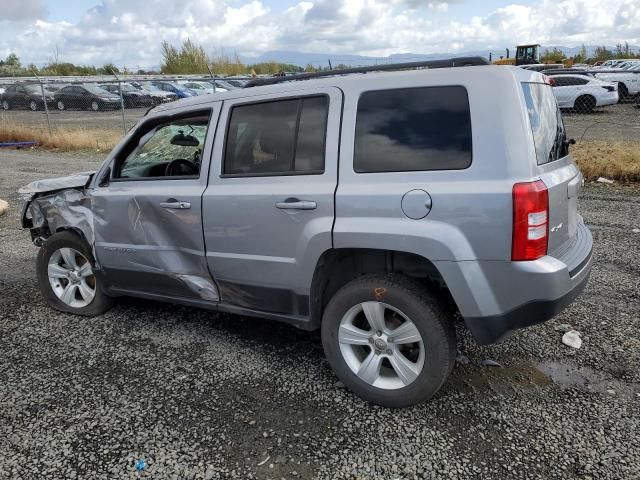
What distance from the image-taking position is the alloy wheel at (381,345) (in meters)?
3.00

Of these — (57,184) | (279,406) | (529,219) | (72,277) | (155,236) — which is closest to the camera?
(529,219)

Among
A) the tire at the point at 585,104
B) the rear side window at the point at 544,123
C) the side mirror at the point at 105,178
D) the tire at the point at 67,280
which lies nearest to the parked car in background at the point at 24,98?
the tire at the point at 585,104

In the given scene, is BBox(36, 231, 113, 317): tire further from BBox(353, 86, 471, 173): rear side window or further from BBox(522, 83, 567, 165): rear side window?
BBox(522, 83, 567, 165): rear side window

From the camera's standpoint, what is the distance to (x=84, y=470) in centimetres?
269

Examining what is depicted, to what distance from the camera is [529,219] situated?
2.61m

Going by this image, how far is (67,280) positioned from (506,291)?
3617 mm

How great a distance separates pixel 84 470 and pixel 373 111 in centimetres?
243

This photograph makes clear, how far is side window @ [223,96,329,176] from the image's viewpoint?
3186 millimetres

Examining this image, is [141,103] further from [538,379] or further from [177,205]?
[538,379]

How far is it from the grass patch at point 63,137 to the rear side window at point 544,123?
1423 cm

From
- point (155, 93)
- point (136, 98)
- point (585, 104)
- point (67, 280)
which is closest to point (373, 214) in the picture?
point (67, 280)

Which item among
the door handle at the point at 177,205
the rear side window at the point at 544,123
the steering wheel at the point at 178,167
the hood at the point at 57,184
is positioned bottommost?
the door handle at the point at 177,205

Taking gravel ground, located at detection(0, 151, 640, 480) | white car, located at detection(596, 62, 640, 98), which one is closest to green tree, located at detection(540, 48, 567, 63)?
white car, located at detection(596, 62, 640, 98)

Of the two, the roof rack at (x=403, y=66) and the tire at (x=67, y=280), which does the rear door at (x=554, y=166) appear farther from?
the tire at (x=67, y=280)
